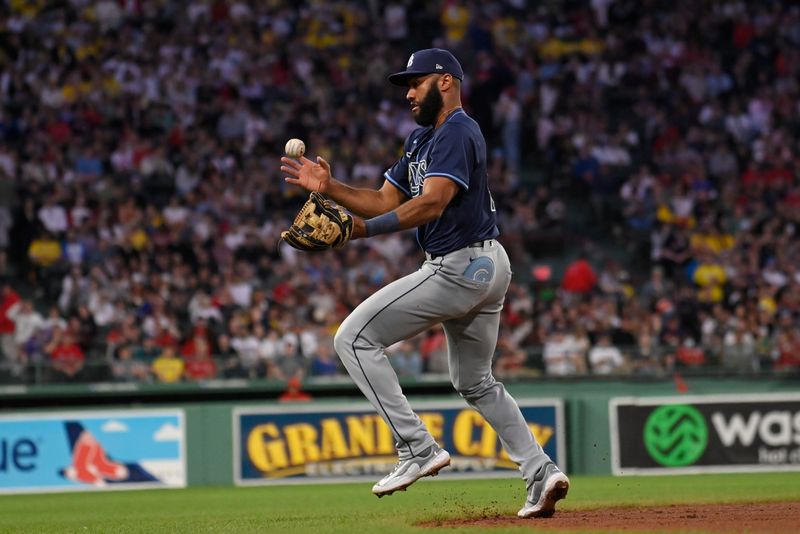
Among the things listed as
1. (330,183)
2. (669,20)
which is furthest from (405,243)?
(330,183)

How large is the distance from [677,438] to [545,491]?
733 cm

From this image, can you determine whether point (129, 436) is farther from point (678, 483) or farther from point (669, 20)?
point (669, 20)

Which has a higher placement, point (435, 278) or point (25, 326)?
point (435, 278)

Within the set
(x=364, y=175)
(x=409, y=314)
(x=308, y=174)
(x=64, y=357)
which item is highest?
(x=364, y=175)

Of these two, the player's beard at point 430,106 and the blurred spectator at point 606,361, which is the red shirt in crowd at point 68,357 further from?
the player's beard at point 430,106

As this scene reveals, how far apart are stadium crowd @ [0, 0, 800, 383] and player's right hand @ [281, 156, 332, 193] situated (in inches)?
340

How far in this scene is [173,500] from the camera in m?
12.1

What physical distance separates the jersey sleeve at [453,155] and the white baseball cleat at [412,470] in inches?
58.6

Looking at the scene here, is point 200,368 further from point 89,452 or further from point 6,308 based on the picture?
point 6,308

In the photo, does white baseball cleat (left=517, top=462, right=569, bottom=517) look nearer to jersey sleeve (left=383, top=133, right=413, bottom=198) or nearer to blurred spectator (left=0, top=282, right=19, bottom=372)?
jersey sleeve (left=383, top=133, right=413, bottom=198)

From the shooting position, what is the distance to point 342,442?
1477 cm

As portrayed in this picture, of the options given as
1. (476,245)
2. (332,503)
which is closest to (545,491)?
(476,245)

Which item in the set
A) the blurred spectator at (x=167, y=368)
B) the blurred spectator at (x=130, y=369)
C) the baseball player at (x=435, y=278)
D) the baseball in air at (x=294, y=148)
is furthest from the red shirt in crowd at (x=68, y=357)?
the baseball in air at (x=294, y=148)

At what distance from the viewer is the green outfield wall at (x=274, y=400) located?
14789 millimetres
